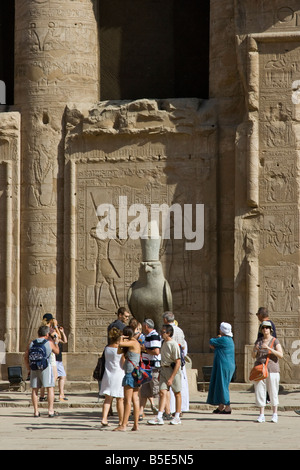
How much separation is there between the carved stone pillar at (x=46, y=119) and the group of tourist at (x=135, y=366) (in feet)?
26.7

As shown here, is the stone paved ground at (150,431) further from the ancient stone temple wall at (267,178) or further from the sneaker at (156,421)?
the ancient stone temple wall at (267,178)

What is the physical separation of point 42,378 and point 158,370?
182 cm

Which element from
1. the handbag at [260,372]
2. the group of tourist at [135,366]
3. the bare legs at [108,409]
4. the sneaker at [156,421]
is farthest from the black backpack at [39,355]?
the handbag at [260,372]

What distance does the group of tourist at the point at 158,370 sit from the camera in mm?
14734

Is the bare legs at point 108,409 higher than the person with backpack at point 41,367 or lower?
lower

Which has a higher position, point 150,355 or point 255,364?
point 150,355

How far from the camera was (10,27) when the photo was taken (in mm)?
26672

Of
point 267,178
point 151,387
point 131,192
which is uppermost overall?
point 267,178

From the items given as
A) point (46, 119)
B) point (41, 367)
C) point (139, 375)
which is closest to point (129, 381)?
point (139, 375)

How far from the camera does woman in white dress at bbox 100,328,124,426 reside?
49.1 ft

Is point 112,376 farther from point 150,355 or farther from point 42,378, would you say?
point 42,378

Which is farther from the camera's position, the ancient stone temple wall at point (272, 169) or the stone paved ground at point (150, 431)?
the ancient stone temple wall at point (272, 169)

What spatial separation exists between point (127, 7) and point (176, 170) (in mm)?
4261

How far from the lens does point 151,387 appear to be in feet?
51.6
